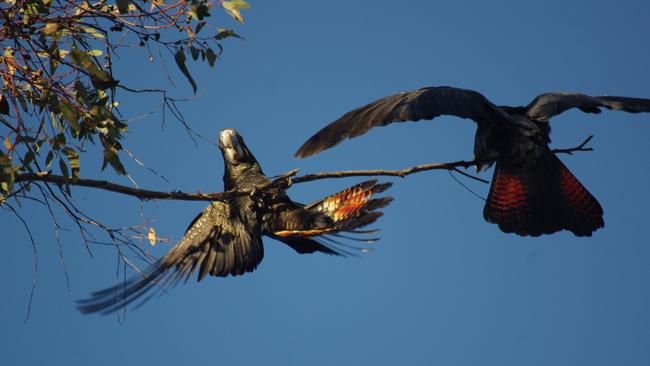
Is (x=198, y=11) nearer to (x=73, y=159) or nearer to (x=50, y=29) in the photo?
(x=50, y=29)

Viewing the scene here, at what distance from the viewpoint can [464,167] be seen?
4.59 m

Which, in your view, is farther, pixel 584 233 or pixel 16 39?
pixel 584 233

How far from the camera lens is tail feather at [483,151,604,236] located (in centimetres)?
522

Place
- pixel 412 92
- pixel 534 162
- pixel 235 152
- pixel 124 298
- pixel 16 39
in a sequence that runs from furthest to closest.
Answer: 1. pixel 235 152
2. pixel 534 162
3. pixel 412 92
4. pixel 124 298
5. pixel 16 39

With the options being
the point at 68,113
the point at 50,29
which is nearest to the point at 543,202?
the point at 68,113

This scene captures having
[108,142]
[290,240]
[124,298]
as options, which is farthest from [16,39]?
[290,240]

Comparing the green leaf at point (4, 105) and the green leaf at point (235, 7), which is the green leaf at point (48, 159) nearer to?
the green leaf at point (4, 105)

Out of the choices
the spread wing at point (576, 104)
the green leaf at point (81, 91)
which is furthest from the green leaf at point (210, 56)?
the spread wing at point (576, 104)

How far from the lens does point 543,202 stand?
5277 millimetres

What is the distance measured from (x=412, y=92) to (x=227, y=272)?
183 centimetres

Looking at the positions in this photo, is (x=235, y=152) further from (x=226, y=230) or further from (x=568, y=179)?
(x=568, y=179)

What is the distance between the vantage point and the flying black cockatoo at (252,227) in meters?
5.07

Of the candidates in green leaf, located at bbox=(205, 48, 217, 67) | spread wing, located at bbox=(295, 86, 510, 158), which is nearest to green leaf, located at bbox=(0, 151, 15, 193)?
green leaf, located at bbox=(205, 48, 217, 67)

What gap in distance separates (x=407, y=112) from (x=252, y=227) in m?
1.71
